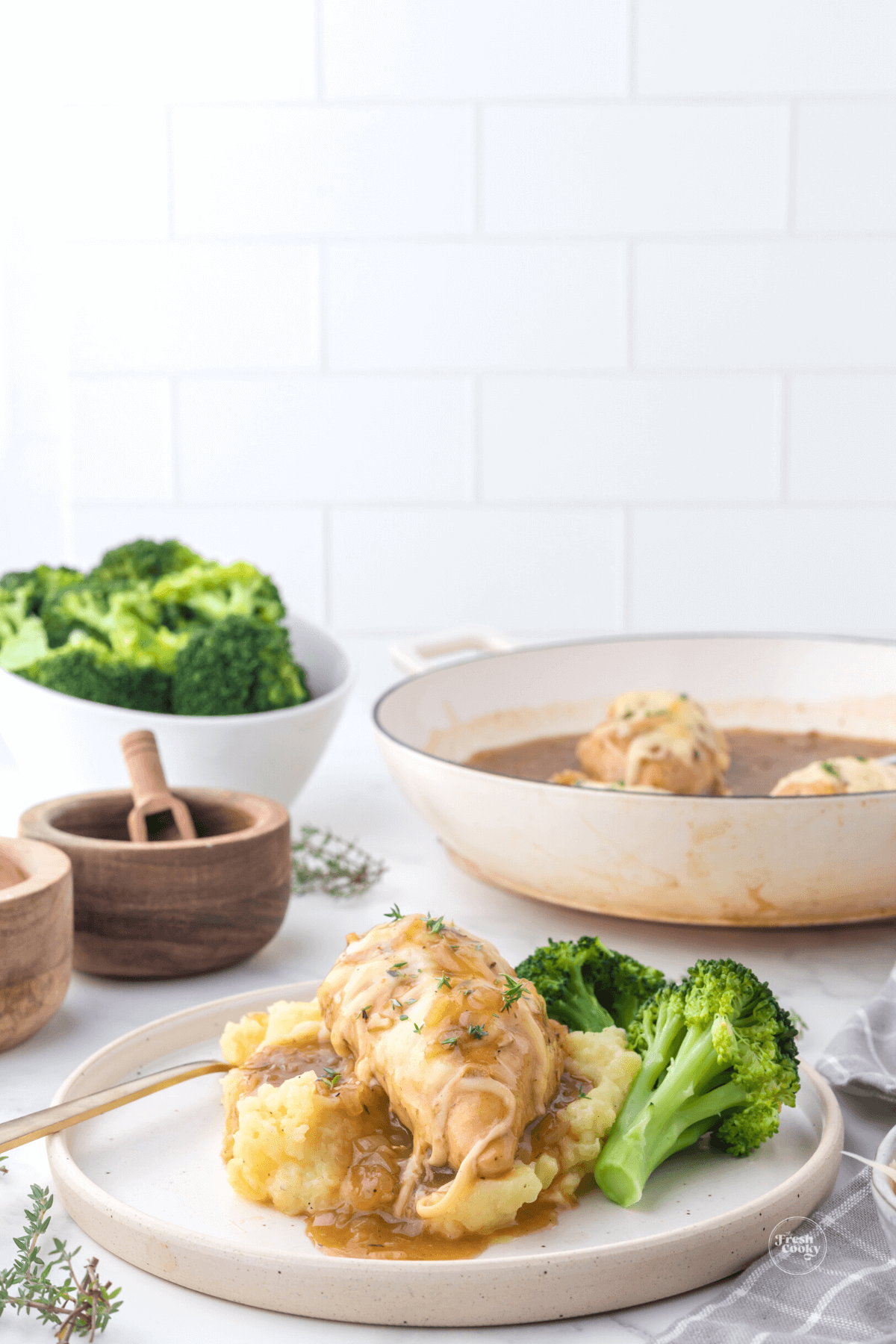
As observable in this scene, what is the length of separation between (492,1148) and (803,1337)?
17 cm

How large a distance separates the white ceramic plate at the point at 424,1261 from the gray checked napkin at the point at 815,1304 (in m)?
0.02

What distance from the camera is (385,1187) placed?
70 centimetres

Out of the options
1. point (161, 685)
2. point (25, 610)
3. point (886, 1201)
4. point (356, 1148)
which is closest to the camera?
point (886, 1201)

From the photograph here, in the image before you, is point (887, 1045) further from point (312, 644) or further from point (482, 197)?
point (482, 197)

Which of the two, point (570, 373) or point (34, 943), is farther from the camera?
point (570, 373)

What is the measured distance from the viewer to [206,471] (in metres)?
2.59

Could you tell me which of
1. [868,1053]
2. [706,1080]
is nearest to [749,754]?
[868,1053]

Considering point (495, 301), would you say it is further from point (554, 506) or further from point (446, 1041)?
point (446, 1041)

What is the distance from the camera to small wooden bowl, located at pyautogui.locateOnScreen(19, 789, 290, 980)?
1.02 metres

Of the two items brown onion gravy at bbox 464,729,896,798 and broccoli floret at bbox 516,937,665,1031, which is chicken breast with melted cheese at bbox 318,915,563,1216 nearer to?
broccoli floret at bbox 516,937,665,1031

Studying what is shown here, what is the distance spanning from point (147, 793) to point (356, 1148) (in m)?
0.49

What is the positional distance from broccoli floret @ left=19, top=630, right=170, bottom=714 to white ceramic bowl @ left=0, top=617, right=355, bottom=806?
0.02 meters

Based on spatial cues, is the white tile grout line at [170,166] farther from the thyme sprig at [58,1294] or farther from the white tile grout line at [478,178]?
the thyme sprig at [58,1294]

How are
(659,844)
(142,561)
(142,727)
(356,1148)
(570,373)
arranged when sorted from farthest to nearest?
(570,373)
(142,561)
(142,727)
(659,844)
(356,1148)
